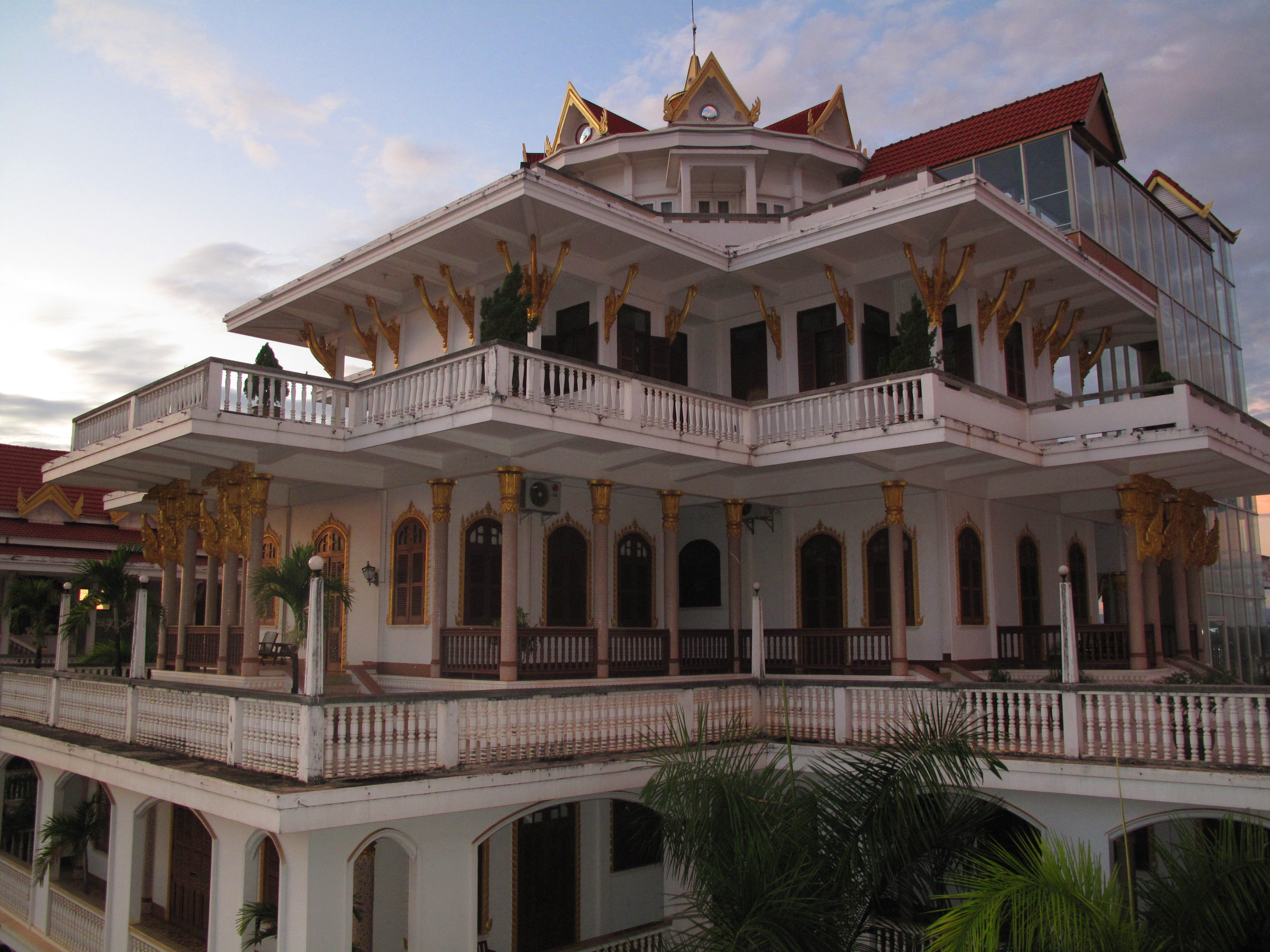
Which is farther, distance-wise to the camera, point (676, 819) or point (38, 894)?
point (38, 894)

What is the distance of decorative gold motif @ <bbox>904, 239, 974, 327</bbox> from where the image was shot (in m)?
16.4

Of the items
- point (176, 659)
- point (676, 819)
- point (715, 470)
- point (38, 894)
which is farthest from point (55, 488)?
point (676, 819)

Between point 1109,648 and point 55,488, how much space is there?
26413 mm

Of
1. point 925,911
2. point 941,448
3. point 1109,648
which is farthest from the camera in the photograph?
point 1109,648

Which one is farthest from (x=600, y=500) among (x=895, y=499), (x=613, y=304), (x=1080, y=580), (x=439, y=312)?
(x=1080, y=580)

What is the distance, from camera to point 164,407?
15578mm

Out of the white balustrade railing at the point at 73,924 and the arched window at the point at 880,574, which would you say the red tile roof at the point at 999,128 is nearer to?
the arched window at the point at 880,574

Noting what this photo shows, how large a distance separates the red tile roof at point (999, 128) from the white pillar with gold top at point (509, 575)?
33.9 feet

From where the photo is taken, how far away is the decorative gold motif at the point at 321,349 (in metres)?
20.7

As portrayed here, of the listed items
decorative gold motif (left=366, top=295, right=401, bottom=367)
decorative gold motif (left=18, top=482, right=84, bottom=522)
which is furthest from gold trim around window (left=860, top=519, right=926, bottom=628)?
decorative gold motif (left=18, top=482, right=84, bottom=522)

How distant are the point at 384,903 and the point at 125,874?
11.5ft

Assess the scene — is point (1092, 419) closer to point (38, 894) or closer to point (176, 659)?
point (176, 659)

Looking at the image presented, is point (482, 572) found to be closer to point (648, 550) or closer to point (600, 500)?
point (600, 500)

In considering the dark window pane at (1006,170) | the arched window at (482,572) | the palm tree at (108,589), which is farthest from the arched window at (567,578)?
the dark window pane at (1006,170)
